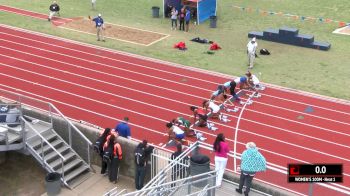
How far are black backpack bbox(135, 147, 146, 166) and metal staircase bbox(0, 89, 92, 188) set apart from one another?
1.94 metres

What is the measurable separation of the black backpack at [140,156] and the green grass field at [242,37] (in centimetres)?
998

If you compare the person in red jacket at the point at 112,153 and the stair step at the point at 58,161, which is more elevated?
the person in red jacket at the point at 112,153

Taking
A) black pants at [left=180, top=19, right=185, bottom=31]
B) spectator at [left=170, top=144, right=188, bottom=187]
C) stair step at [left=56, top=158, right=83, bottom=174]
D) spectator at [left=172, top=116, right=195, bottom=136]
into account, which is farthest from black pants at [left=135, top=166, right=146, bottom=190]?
black pants at [left=180, top=19, right=185, bottom=31]

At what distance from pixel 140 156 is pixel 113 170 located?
1.38 meters

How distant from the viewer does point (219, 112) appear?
18.6 metres

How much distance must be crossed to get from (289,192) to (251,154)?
4.00 ft

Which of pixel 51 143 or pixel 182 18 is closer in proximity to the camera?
pixel 51 143

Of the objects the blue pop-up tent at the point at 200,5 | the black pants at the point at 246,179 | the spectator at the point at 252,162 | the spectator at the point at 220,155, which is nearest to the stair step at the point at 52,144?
the spectator at the point at 220,155

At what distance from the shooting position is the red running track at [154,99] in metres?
17.0

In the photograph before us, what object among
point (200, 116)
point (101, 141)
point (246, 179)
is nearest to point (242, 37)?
point (200, 116)

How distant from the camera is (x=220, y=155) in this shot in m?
12.3

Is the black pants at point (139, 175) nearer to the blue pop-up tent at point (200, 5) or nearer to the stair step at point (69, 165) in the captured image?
the stair step at point (69, 165)

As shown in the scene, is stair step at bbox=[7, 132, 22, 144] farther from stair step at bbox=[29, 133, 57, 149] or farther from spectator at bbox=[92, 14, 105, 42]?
spectator at bbox=[92, 14, 105, 42]

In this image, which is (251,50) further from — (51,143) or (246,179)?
(246,179)
